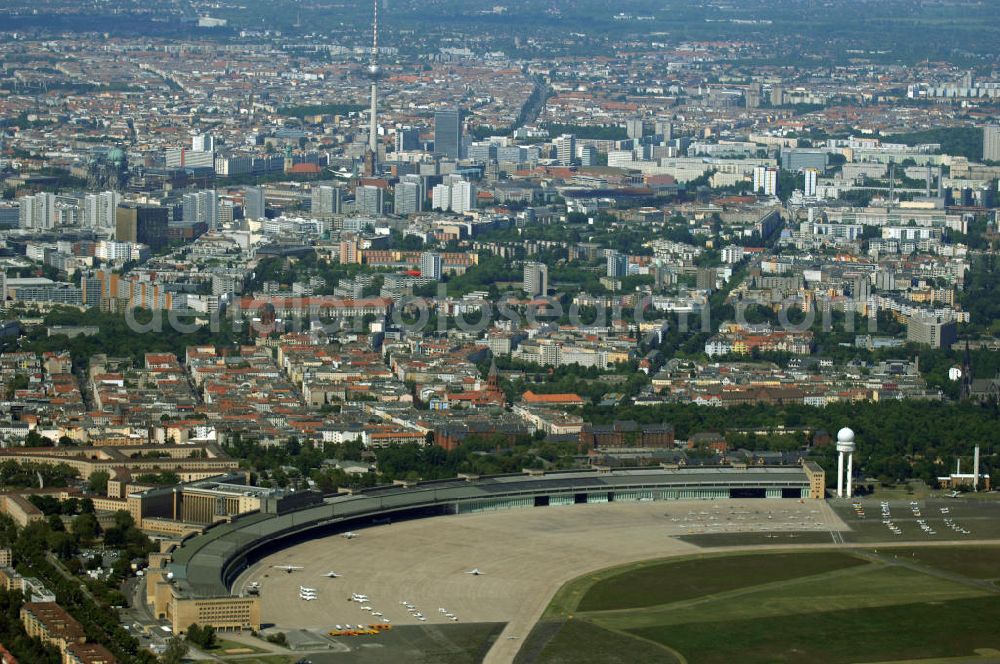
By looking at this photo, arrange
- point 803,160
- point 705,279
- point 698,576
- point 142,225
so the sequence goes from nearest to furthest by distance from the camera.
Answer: point 698,576, point 705,279, point 142,225, point 803,160

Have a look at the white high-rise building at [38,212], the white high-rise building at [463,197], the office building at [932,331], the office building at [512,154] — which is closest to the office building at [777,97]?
the office building at [512,154]

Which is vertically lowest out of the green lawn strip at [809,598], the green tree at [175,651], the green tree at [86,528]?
the green lawn strip at [809,598]

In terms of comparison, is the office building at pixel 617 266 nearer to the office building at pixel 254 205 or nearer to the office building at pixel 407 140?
the office building at pixel 254 205

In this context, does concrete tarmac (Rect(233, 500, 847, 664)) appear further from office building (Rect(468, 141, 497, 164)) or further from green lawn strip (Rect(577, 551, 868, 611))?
office building (Rect(468, 141, 497, 164))

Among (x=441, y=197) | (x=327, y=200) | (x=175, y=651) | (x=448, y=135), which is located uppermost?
(x=175, y=651)

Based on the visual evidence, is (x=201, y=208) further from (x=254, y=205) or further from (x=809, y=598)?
(x=809, y=598)

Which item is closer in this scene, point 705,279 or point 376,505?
point 376,505

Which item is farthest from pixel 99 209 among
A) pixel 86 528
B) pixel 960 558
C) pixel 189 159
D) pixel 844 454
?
→ pixel 960 558

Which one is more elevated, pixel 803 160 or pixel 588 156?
pixel 803 160

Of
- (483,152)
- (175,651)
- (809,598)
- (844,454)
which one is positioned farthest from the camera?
(483,152)
